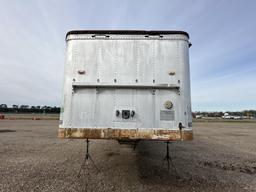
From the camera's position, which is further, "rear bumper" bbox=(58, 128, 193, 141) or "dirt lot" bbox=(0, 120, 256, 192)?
"dirt lot" bbox=(0, 120, 256, 192)

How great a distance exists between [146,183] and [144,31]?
135 inches

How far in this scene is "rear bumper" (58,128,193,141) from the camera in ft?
12.9

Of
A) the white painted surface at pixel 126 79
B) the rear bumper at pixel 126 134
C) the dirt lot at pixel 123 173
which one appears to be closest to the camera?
the rear bumper at pixel 126 134

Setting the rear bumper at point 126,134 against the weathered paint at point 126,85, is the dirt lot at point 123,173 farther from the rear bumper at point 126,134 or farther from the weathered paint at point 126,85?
the weathered paint at point 126,85

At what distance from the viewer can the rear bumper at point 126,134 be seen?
155 inches

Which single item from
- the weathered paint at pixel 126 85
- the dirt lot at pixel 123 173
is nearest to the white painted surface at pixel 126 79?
the weathered paint at pixel 126 85

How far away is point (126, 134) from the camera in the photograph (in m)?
3.98

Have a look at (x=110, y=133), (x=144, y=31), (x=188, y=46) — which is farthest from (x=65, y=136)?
(x=188, y=46)

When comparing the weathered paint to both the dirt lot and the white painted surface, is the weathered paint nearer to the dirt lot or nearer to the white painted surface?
the white painted surface

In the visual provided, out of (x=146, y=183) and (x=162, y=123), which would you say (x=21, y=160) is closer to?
Answer: (x=146, y=183)

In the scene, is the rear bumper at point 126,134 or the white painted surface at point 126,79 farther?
the white painted surface at point 126,79

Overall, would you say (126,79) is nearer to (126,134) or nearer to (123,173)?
(126,134)

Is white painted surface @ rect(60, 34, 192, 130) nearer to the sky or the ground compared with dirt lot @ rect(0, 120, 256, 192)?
nearer to the sky

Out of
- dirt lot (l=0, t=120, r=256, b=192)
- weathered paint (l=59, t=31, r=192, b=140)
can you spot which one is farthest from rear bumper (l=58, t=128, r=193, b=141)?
dirt lot (l=0, t=120, r=256, b=192)
